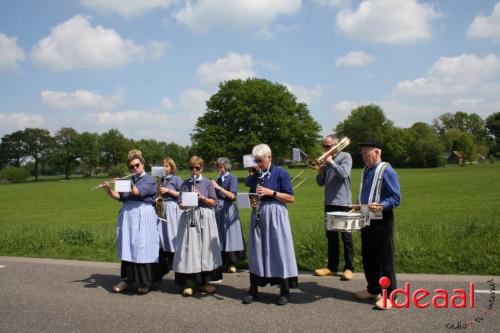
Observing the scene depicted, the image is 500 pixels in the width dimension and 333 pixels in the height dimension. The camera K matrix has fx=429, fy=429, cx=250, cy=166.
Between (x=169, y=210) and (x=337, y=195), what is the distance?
314 cm

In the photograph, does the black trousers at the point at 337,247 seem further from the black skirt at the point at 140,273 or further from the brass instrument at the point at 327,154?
the black skirt at the point at 140,273

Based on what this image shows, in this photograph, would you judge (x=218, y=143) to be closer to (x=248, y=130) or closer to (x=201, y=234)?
(x=248, y=130)

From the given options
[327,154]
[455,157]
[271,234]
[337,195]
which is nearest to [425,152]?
[455,157]

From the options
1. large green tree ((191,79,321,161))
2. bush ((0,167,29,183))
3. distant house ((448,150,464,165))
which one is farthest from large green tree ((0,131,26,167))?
distant house ((448,150,464,165))

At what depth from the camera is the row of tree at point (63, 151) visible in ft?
365

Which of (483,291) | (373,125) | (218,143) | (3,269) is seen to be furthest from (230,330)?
(373,125)

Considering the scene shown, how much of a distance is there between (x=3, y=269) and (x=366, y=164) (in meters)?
7.19

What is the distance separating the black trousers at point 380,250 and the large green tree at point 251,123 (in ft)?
144

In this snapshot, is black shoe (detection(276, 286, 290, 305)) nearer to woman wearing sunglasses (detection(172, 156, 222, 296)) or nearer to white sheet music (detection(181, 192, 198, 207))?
woman wearing sunglasses (detection(172, 156, 222, 296))

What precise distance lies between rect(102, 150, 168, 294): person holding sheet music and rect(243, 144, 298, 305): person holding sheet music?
5.44 feet

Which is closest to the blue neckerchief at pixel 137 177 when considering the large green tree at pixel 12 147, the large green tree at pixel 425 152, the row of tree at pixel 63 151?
the large green tree at pixel 425 152

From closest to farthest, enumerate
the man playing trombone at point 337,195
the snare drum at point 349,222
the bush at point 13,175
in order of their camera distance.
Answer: the snare drum at point 349,222
the man playing trombone at point 337,195
the bush at point 13,175

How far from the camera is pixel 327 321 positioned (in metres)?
5.04

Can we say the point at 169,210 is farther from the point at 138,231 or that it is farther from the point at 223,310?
the point at 223,310
